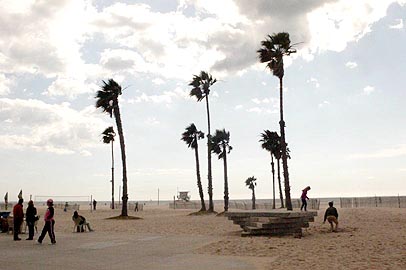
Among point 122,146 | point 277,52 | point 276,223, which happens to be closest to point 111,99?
point 122,146

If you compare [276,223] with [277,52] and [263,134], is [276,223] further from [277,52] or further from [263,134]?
[263,134]

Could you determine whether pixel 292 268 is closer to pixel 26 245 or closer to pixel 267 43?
pixel 26 245

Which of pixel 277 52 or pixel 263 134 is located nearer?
pixel 277 52

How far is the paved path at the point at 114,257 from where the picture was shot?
10602 mm

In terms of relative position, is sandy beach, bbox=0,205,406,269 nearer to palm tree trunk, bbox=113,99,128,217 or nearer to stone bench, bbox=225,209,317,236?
stone bench, bbox=225,209,317,236

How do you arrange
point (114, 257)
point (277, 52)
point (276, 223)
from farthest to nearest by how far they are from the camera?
point (277, 52)
point (276, 223)
point (114, 257)

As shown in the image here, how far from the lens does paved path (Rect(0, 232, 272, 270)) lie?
10.6 meters

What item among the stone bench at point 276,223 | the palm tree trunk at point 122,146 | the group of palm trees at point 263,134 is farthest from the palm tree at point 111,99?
the stone bench at point 276,223

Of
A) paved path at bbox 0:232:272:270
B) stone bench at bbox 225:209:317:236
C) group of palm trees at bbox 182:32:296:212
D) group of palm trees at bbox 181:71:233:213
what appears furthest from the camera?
group of palm trees at bbox 181:71:233:213

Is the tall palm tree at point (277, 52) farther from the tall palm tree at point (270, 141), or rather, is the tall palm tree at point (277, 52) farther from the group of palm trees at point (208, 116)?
the tall palm tree at point (270, 141)

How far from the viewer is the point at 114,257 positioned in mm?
12258

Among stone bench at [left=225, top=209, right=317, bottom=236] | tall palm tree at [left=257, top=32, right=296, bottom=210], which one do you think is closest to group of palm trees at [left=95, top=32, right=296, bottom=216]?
tall palm tree at [left=257, top=32, right=296, bottom=210]

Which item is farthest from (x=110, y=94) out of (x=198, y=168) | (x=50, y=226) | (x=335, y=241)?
(x=335, y=241)

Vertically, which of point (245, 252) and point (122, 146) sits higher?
point (122, 146)
